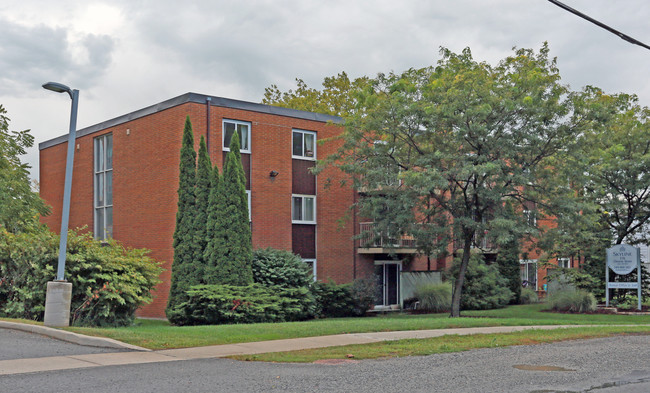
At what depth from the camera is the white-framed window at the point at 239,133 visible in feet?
89.0

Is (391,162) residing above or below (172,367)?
above

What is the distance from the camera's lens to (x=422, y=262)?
3500cm

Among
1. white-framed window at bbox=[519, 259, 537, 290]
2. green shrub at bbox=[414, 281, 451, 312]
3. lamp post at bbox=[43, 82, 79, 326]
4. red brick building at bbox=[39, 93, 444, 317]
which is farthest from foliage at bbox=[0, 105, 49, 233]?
white-framed window at bbox=[519, 259, 537, 290]

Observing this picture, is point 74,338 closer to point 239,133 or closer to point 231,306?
point 231,306

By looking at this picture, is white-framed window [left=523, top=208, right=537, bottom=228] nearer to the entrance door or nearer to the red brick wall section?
the red brick wall section

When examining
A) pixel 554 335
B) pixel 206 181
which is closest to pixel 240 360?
pixel 554 335

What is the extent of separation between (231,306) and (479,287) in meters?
15.8

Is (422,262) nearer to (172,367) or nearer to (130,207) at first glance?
(130,207)

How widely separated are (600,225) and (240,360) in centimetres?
2394

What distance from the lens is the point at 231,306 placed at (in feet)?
70.5

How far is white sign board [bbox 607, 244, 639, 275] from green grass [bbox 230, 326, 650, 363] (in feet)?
43.9

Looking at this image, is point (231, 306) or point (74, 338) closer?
point (74, 338)

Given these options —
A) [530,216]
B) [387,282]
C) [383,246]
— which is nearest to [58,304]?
[530,216]

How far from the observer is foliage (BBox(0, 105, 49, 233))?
91.4 ft
